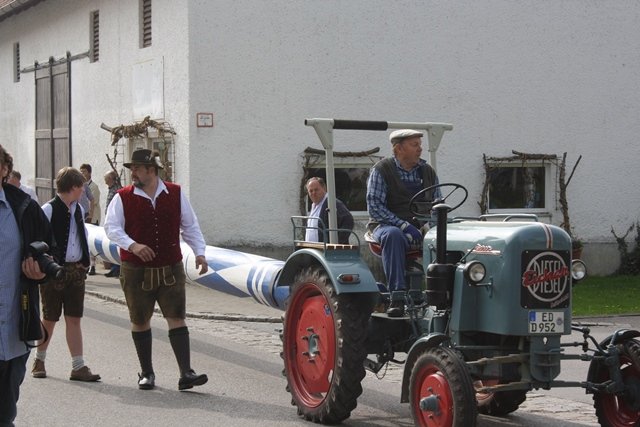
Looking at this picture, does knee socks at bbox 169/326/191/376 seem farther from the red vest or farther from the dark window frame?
the dark window frame

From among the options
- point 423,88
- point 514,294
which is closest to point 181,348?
point 514,294

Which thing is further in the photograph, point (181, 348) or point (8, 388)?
point (181, 348)

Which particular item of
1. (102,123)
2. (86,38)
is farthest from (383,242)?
(86,38)

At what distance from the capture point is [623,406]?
22.5ft

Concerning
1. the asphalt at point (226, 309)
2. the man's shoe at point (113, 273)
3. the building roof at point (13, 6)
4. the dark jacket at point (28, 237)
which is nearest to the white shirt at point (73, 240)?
the dark jacket at point (28, 237)

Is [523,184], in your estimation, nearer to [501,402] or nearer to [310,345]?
[501,402]

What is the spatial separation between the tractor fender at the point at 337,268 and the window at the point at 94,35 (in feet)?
48.8

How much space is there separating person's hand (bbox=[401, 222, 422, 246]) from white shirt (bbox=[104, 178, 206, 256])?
6.79ft

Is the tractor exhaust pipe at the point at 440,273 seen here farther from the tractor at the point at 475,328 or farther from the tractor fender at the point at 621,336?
the tractor fender at the point at 621,336

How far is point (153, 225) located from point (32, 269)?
136 inches

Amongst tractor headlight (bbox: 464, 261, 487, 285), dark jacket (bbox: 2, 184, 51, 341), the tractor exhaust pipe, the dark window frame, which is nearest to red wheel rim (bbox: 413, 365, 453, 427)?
the tractor exhaust pipe

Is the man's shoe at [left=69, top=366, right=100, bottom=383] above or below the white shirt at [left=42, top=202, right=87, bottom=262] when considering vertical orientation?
below

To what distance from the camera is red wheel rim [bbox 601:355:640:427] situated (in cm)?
676

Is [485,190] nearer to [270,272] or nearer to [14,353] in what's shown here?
[270,272]
